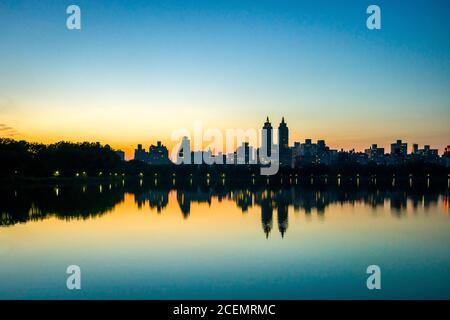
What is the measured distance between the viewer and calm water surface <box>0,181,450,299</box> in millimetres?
12133

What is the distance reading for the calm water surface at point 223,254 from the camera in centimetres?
1213

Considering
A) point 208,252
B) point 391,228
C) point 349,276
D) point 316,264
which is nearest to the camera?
point 349,276

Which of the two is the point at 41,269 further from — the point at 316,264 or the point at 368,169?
the point at 368,169

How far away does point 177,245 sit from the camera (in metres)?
18.0

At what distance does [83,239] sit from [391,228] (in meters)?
14.7

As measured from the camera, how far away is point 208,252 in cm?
1667

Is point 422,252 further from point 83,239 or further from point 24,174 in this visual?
point 24,174

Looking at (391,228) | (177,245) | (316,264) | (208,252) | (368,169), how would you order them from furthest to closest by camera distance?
1. (368,169)
2. (391,228)
3. (177,245)
4. (208,252)
5. (316,264)

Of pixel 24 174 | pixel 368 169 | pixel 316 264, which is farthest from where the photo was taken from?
pixel 368 169

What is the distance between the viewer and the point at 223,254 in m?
16.3

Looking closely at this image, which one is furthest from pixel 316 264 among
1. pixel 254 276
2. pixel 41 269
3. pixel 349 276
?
pixel 41 269
